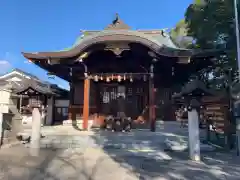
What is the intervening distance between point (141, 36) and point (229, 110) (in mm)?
5685

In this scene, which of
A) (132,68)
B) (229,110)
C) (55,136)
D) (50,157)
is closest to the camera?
(50,157)

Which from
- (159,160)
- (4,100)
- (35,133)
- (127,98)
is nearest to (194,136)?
(159,160)

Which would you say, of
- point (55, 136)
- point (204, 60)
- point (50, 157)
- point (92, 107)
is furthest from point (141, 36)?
point (50, 157)

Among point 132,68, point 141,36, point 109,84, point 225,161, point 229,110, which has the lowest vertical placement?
point 225,161

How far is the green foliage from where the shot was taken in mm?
10930

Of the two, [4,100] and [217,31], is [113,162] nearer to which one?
[4,100]

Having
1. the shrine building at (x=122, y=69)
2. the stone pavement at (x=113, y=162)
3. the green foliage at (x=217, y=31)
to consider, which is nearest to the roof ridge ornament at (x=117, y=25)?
the shrine building at (x=122, y=69)

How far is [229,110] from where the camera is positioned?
821 cm

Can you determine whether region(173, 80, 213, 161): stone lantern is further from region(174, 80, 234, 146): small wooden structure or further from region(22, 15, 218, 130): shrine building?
region(22, 15, 218, 130): shrine building

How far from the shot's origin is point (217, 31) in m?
12.2

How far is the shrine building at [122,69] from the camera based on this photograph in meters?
11.3

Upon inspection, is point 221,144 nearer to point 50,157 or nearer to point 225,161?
point 225,161

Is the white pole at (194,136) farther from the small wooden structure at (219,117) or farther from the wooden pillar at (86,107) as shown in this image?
the wooden pillar at (86,107)

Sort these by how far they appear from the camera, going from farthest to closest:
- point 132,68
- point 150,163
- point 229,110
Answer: point 132,68
point 229,110
point 150,163
